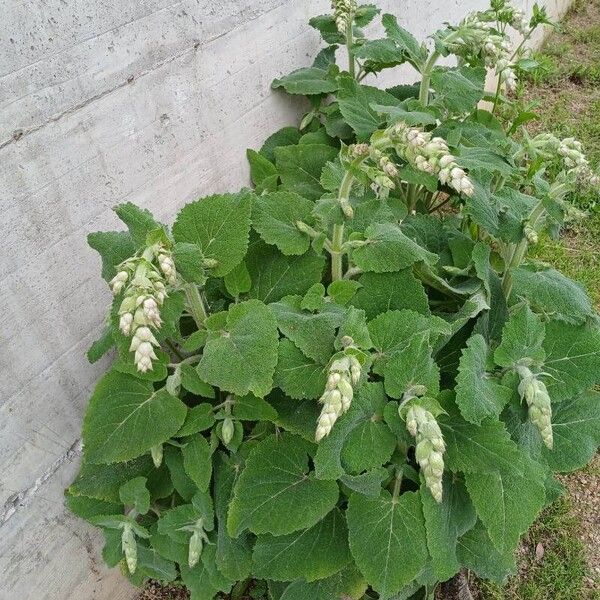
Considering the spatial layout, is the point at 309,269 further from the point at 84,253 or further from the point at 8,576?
the point at 8,576

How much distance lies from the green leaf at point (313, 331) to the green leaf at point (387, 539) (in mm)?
413

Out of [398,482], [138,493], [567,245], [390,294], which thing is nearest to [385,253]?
[390,294]

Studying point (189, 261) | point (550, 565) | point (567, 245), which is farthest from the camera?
point (567, 245)

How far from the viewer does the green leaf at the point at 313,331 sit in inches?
64.6

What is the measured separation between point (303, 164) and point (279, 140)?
225 millimetres

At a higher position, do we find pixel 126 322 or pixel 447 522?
pixel 126 322

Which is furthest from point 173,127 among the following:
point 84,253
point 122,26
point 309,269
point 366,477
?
point 366,477

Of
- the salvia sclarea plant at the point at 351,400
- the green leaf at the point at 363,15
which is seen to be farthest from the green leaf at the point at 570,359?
the green leaf at the point at 363,15

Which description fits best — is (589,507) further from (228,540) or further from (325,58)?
(325,58)

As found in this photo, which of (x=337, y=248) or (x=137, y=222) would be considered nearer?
(x=137, y=222)

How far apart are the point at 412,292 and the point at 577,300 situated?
472mm

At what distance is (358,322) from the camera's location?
160 centimetres

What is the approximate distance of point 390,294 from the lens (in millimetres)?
1838

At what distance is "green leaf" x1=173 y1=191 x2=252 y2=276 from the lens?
171cm
